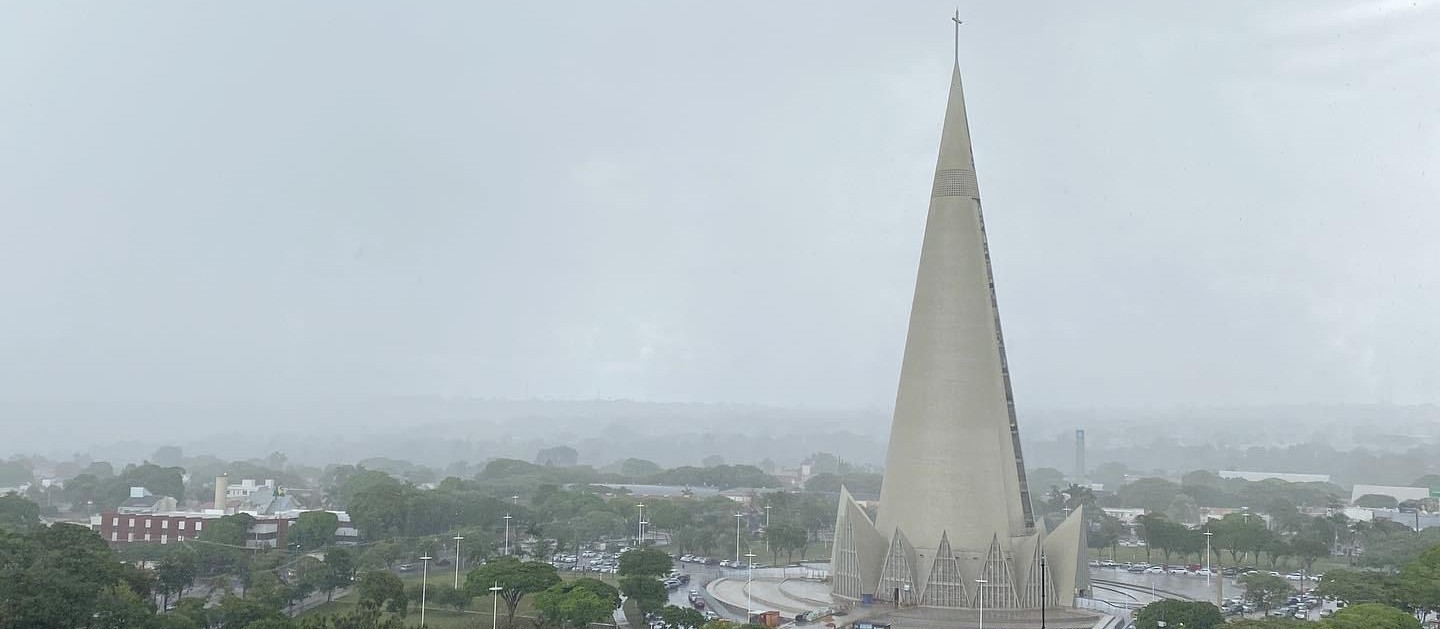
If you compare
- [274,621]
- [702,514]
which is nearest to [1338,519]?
[702,514]

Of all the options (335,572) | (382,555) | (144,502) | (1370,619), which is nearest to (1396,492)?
(1370,619)

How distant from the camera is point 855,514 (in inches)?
1367

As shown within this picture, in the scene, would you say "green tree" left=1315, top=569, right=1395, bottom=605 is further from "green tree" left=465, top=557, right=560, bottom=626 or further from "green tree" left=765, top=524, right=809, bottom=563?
"green tree" left=765, top=524, right=809, bottom=563

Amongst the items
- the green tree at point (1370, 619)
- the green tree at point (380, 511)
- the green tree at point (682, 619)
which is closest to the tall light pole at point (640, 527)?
the green tree at point (380, 511)

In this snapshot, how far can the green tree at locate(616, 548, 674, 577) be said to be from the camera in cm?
3806

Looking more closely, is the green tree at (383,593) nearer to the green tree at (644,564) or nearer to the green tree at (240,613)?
the green tree at (240,613)

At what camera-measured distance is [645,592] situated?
3534 centimetres

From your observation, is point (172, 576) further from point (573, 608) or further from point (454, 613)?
point (573, 608)

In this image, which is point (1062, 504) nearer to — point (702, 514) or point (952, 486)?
point (702, 514)

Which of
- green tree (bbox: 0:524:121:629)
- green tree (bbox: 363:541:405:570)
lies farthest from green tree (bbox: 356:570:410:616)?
green tree (bbox: 363:541:405:570)

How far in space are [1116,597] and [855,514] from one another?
1167 cm

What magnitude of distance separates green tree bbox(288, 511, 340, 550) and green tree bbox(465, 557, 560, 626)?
24013 millimetres

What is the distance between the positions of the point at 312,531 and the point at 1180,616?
3911 cm

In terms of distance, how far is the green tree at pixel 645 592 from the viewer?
3519cm
